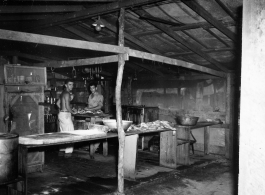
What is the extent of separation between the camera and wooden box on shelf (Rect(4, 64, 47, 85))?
7180 millimetres

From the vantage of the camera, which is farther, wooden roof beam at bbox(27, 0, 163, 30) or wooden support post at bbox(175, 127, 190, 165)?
wooden support post at bbox(175, 127, 190, 165)

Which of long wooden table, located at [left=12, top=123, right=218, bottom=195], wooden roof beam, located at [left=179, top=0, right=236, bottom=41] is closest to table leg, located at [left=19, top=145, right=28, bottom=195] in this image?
long wooden table, located at [left=12, top=123, right=218, bottom=195]

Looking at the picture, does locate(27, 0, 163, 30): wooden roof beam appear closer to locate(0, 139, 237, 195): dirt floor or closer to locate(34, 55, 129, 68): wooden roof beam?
locate(34, 55, 129, 68): wooden roof beam

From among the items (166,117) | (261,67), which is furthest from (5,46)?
(261,67)

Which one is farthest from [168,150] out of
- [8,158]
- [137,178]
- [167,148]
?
[8,158]

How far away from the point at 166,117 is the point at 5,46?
754cm

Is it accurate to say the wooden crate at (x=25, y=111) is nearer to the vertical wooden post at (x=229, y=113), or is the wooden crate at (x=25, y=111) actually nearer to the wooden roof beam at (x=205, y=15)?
the wooden roof beam at (x=205, y=15)

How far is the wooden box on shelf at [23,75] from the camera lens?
7180 millimetres

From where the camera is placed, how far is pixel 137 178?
681cm

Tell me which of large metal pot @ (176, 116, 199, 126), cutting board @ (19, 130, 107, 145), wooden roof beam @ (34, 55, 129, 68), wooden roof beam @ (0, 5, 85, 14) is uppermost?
wooden roof beam @ (0, 5, 85, 14)

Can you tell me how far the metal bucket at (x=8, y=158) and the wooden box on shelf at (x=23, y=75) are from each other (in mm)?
3145

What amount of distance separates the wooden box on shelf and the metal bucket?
3145 mm

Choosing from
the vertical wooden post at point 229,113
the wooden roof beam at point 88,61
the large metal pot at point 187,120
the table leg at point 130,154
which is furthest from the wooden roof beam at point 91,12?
the vertical wooden post at point 229,113

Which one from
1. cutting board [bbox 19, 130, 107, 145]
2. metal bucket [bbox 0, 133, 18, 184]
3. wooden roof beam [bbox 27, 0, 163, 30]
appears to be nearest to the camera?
metal bucket [bbox 0, 133, 18, 184]
